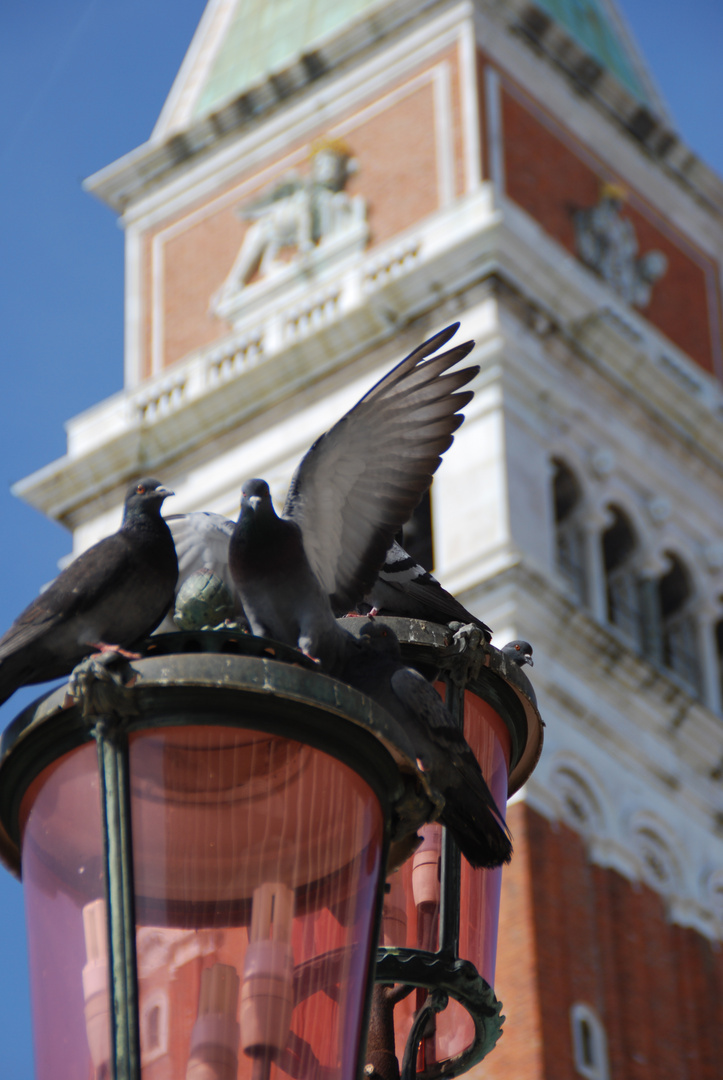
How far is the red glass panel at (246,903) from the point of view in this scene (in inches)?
165

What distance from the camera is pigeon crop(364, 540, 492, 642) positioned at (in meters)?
6.27

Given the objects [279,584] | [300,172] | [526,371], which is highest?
[300,172]

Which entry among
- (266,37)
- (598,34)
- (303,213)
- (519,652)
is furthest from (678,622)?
(519,652)

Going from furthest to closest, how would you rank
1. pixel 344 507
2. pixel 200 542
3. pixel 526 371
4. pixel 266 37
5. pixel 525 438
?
pixel 266 37 < pixel 526 371 < pixel 525 438 < pixel 200 542 < pixel 344 507

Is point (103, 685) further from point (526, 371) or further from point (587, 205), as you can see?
point (587, 205)

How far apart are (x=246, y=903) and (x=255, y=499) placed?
1242 mm

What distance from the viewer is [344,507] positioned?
214 inches

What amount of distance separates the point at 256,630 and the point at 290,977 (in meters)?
1.10

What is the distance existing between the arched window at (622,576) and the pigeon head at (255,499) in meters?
25.9

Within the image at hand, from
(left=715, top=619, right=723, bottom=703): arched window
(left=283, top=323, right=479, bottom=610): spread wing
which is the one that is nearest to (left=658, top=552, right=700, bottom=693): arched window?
(left=715, top=619, right=723, bottom=703): arched window

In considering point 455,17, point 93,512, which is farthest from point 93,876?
point 455,17

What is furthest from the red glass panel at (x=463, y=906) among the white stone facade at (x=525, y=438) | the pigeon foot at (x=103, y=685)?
the white stone facade at (x=525, y=438)

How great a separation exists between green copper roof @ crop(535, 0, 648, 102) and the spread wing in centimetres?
3454

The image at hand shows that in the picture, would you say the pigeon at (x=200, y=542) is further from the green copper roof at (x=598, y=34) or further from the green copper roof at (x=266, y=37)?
the green copper roof at (x=598, y=34)
